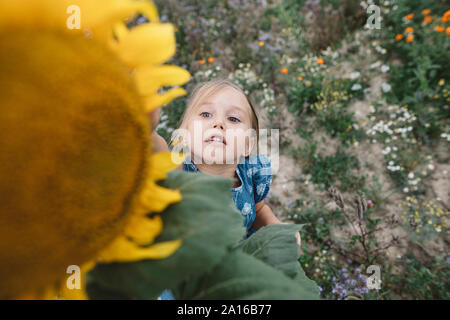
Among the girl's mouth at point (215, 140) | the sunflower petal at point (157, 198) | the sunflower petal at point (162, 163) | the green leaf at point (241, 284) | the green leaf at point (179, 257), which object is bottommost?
the green leaf at point (241, 284)

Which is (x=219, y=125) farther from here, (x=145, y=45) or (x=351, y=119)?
(x=351, y=119)

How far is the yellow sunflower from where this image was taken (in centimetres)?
27

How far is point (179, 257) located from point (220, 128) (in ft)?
2.90

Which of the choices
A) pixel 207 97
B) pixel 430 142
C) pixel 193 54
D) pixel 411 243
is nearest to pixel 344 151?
pixel 430 142

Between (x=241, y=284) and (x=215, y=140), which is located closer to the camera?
(x=241, y=284)

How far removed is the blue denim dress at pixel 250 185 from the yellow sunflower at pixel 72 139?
1088mm

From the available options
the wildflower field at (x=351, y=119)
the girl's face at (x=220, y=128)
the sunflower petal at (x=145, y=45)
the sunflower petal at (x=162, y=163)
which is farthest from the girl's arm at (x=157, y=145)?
the wildflower field at (x=351, y=119)

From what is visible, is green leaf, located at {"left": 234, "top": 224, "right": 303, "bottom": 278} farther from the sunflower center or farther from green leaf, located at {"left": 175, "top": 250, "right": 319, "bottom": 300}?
the sunflower center

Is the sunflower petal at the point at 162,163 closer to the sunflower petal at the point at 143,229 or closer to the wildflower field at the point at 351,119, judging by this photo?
the sunflower petal at the point at 143,229

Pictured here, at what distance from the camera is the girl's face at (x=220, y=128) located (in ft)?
3.78

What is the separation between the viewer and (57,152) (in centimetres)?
28

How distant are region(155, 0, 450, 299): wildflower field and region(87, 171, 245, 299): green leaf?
1429 mm

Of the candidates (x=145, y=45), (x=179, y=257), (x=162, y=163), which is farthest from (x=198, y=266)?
(x=145, y=45)

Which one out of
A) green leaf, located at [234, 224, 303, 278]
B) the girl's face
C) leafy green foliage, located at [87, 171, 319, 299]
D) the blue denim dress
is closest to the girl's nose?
the girl's face
